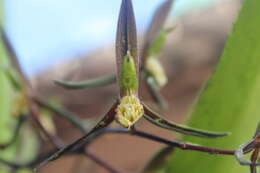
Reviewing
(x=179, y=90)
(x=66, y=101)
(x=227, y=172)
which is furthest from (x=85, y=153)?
(x=179, y=90)

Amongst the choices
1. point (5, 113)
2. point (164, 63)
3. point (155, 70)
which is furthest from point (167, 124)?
point (164, 63)

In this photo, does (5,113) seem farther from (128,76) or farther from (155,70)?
(128,76)

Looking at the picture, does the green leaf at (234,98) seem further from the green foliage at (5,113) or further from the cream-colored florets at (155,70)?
the green foliage at (5,113)

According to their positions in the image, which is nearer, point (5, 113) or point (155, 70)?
point (155, 70)

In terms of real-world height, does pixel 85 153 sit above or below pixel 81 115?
above

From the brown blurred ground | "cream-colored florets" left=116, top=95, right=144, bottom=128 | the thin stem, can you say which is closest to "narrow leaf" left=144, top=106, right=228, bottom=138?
"cream-colored florets" left=116, top=95, right=144, bottom=128

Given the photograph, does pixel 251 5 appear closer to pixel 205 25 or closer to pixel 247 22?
pixel 247 22
